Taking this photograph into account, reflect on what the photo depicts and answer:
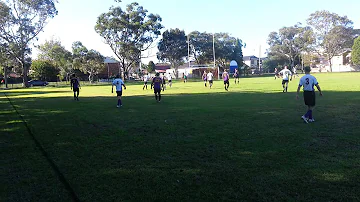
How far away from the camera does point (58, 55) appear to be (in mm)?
63438

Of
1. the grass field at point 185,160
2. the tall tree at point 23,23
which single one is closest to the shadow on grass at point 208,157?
the grass field at point 185,160

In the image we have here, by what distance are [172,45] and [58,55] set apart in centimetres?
2909

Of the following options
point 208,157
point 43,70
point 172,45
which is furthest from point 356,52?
point 208,157

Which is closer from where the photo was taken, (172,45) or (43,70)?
Answer: (43,70)

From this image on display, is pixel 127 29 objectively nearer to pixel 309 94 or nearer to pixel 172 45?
pixel 172 45

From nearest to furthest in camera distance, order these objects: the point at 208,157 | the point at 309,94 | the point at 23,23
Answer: the point at 208,157 < the point at 309,94 < the point at 23,23

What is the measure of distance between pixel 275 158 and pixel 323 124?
3.98 metres

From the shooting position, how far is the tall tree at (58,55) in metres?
63.5

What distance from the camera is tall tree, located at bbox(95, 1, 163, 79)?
206 ft

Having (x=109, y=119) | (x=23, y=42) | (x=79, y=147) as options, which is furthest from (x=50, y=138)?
(x=23, y=42)

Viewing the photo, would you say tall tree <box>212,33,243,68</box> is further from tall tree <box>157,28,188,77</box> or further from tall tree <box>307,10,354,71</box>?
tall tree <box>307,10,354,71</box>

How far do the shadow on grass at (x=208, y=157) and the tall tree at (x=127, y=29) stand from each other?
5565 cm

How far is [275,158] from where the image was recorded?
568cm

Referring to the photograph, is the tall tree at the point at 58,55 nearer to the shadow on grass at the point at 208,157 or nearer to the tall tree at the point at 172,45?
the tall tree at the point at 172,45
